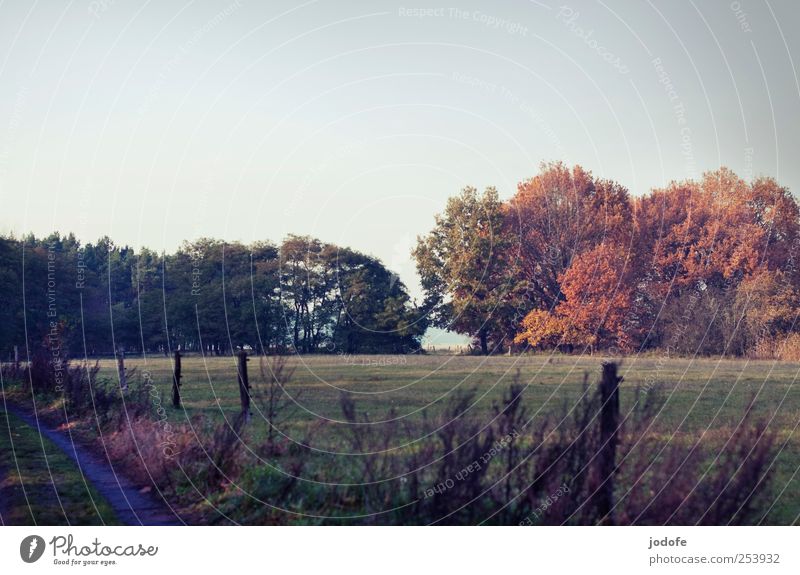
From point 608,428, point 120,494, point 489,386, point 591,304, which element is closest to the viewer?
point 608,428

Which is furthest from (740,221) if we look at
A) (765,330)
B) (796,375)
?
(796,375)

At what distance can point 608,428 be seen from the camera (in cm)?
1030

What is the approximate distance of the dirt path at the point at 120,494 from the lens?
12.5 m

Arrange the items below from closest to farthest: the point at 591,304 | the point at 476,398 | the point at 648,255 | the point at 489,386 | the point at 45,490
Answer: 1. the point at 45,490
2. the point at 476,398
3. the point at 489,386
4. the point at 591,304
5. the point at 648,255

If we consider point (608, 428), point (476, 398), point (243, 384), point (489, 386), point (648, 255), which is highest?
point (648, 255)

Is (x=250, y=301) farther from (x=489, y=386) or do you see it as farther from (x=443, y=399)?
A: (x=443, y=399)

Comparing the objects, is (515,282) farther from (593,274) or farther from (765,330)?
(765,330)

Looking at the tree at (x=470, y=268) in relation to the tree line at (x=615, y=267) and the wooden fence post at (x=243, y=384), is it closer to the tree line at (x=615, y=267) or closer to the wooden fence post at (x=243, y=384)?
the tree line at (x=615, y=267)

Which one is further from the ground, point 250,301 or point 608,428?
point 250,301

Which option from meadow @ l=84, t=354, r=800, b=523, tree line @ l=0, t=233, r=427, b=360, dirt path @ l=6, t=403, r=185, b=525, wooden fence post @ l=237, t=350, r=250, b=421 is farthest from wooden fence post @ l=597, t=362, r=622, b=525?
tree line @ l=0, t=233, r=427, b=360

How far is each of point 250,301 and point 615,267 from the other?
24.6 m

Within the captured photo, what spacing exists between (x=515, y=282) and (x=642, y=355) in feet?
32.2

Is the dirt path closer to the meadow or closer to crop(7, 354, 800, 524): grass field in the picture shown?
crop(7, 354, 800, 524): grass field

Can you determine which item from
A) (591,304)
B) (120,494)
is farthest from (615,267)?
(120,494)
